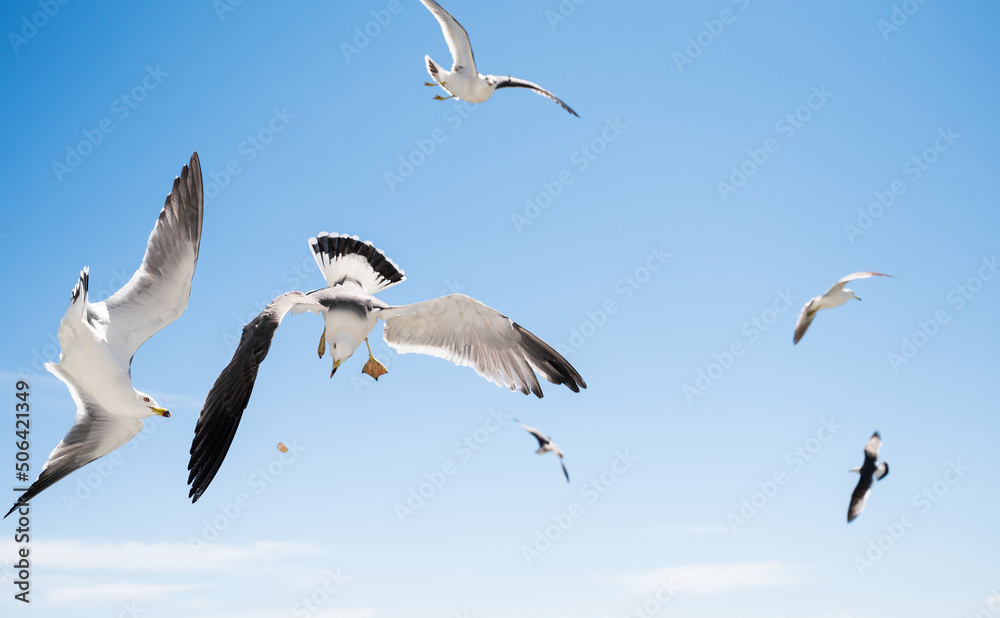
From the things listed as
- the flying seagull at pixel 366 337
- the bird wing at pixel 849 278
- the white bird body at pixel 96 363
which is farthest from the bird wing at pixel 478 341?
the bird wing at pixel 849 278

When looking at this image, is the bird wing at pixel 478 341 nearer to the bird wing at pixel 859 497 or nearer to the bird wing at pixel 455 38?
the bird wing at pixel 859 497

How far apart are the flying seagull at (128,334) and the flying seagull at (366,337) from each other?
973mm

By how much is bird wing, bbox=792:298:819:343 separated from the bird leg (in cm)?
314

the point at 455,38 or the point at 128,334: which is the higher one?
the point at 455,38

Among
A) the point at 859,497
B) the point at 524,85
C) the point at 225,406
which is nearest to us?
the point at 225,406

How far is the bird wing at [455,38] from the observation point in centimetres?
690

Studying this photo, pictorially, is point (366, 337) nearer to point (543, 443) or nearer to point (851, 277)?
point (543, 443)

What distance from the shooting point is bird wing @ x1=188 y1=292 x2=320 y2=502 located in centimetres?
373

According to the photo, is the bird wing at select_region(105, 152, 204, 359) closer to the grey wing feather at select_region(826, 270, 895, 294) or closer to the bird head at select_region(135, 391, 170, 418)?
the bird head at select_region(135, 391, 170, 418)

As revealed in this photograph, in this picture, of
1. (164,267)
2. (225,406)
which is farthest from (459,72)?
(225,406)

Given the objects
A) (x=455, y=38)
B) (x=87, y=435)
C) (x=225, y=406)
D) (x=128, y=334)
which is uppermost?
(x=455, y=38)

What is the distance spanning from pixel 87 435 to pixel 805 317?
212 inches

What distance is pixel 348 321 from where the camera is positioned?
4832mm

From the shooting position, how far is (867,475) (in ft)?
17.2
